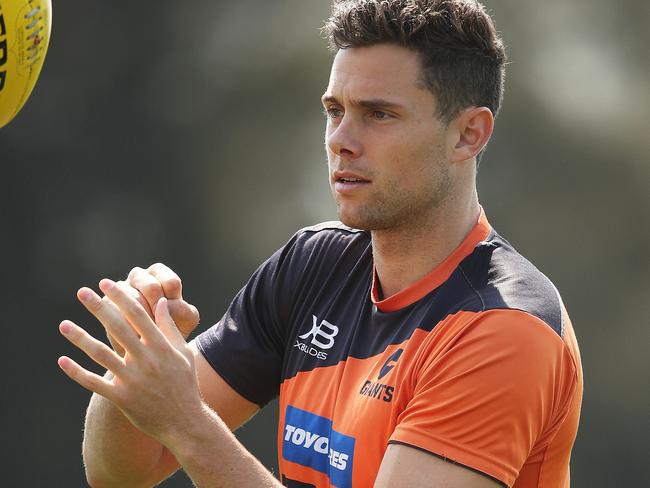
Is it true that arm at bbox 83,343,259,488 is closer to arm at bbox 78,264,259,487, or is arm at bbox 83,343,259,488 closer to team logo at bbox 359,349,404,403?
arm at bbox 78,264,259,487

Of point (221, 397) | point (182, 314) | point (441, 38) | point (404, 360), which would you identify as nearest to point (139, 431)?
point (221, 397)

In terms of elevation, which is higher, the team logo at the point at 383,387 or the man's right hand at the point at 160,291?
the man's right hand at the point at 160,291

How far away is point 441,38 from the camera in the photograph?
8.46 feet

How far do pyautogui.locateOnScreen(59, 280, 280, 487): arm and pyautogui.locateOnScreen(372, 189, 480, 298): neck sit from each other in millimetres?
598

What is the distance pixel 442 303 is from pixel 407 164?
33 centimetres

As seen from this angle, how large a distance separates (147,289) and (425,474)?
0.70 m

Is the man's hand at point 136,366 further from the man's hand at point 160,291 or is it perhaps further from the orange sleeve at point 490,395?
the orange sleeve at point 490,395

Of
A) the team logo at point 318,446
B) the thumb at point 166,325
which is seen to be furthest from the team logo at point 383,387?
the thumb at point 166,325

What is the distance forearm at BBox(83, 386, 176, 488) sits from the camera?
105 inches

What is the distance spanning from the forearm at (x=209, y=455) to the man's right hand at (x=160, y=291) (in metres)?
0.31

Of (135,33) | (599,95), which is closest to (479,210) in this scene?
(599,95)

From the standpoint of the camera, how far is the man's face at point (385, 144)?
250 centimetres

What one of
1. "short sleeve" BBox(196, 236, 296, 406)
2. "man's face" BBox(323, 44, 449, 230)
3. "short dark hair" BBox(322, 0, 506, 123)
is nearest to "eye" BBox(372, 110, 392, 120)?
"man's face" BBox(323, 44, 449, 230)

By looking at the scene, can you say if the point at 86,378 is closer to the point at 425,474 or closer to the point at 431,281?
the point at 425,474
